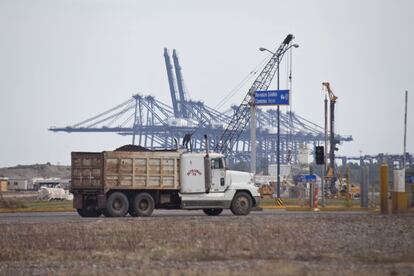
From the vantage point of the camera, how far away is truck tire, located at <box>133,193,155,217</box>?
39.8 meters

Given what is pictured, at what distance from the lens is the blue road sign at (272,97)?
3328 inches

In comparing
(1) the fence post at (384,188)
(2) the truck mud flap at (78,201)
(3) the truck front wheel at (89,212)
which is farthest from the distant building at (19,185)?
(1) the fence post at (384,188)

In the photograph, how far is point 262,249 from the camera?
23.1 meters

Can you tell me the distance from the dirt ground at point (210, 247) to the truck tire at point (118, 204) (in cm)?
514

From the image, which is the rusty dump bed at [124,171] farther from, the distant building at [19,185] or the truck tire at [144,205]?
the distant building at [19,185]

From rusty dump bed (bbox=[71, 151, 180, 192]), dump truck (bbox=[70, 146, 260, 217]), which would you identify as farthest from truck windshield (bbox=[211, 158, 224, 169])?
rusty dump bed (bbox=[71, 151, 180, 192])

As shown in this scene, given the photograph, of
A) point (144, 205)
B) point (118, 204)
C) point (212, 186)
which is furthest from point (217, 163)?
point (118, 204)

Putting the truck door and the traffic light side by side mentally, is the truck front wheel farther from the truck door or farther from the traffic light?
the traffic light

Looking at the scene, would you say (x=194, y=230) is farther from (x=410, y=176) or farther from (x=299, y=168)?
(x=299, y=168)

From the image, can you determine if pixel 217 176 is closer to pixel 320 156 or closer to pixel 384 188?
pixel 384 188

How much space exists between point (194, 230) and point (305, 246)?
6104 millimetres

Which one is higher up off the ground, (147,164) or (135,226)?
(147,164)

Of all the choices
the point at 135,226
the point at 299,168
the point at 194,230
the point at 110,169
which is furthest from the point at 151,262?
the point at 299,168

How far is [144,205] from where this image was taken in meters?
40.1
